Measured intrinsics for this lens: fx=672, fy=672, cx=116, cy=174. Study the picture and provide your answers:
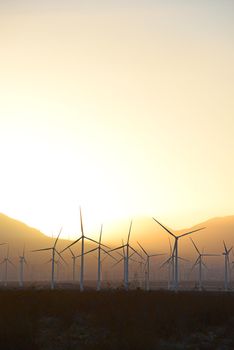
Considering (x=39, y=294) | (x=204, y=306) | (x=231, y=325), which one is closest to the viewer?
(x=231, y=325)

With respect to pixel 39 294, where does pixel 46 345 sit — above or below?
below

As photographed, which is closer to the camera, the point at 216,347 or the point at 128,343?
the point at 128,343

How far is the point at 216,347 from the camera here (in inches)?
1676

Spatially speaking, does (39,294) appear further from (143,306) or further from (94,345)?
(94,345)

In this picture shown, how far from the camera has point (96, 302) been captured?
53906 millimetres

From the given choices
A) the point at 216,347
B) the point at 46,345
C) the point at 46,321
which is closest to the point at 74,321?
the point at 46,321

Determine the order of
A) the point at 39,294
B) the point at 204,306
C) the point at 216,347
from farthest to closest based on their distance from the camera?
the point at 39,294 < the point at 204,306 < the point at 216,347

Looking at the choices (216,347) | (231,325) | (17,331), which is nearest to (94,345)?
(17,331)

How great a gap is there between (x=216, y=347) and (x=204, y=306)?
932 centimetres

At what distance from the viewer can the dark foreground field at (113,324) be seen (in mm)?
40844

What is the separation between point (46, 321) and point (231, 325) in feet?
42.0

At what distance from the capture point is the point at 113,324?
44812 mm

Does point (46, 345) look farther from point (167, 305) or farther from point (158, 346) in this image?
point (167, 305)

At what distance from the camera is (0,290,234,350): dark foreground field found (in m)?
40.8
